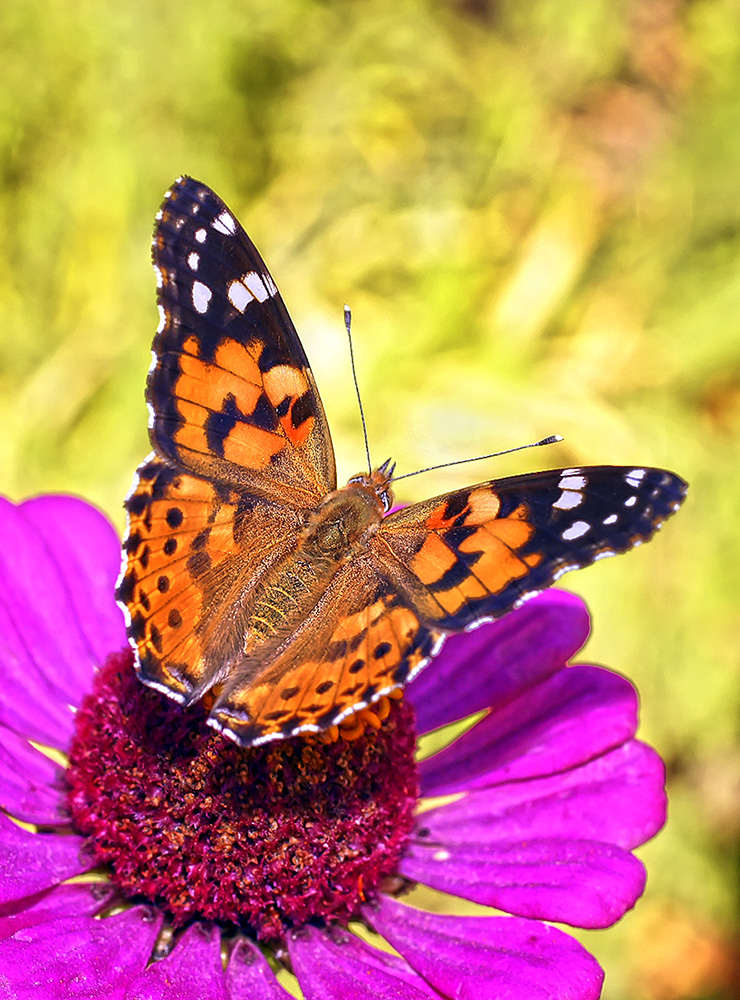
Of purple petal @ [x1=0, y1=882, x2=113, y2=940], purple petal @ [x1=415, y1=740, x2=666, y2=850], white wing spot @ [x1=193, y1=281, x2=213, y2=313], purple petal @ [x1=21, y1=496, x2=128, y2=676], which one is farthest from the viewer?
purple petal @ [x1=21, y1=496, x2=128, y2=676]

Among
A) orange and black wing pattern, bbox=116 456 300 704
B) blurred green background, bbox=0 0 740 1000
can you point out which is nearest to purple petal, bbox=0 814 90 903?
orange and black wing pattern, bbox=116 456 300 704

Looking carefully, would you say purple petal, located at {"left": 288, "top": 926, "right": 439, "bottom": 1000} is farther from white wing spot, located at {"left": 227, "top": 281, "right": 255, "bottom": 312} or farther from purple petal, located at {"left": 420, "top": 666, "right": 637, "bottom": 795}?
white wing spot, located at {"left": 227, "top": 281, "right": 255, "bottom": 312}

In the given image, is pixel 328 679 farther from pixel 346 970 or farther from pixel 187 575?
pixel 346 970

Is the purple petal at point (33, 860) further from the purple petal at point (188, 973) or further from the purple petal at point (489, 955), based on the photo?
the purple petal at point (489, 955)

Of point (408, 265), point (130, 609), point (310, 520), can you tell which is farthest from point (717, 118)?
point (130, 609)

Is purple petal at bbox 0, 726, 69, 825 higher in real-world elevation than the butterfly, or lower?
lower

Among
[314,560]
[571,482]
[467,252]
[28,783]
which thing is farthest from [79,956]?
[467,252]

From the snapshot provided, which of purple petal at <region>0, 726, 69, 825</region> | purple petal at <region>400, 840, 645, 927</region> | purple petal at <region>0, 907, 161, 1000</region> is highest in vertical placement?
purple petal at <region>400, 840, 645, 927</region>
